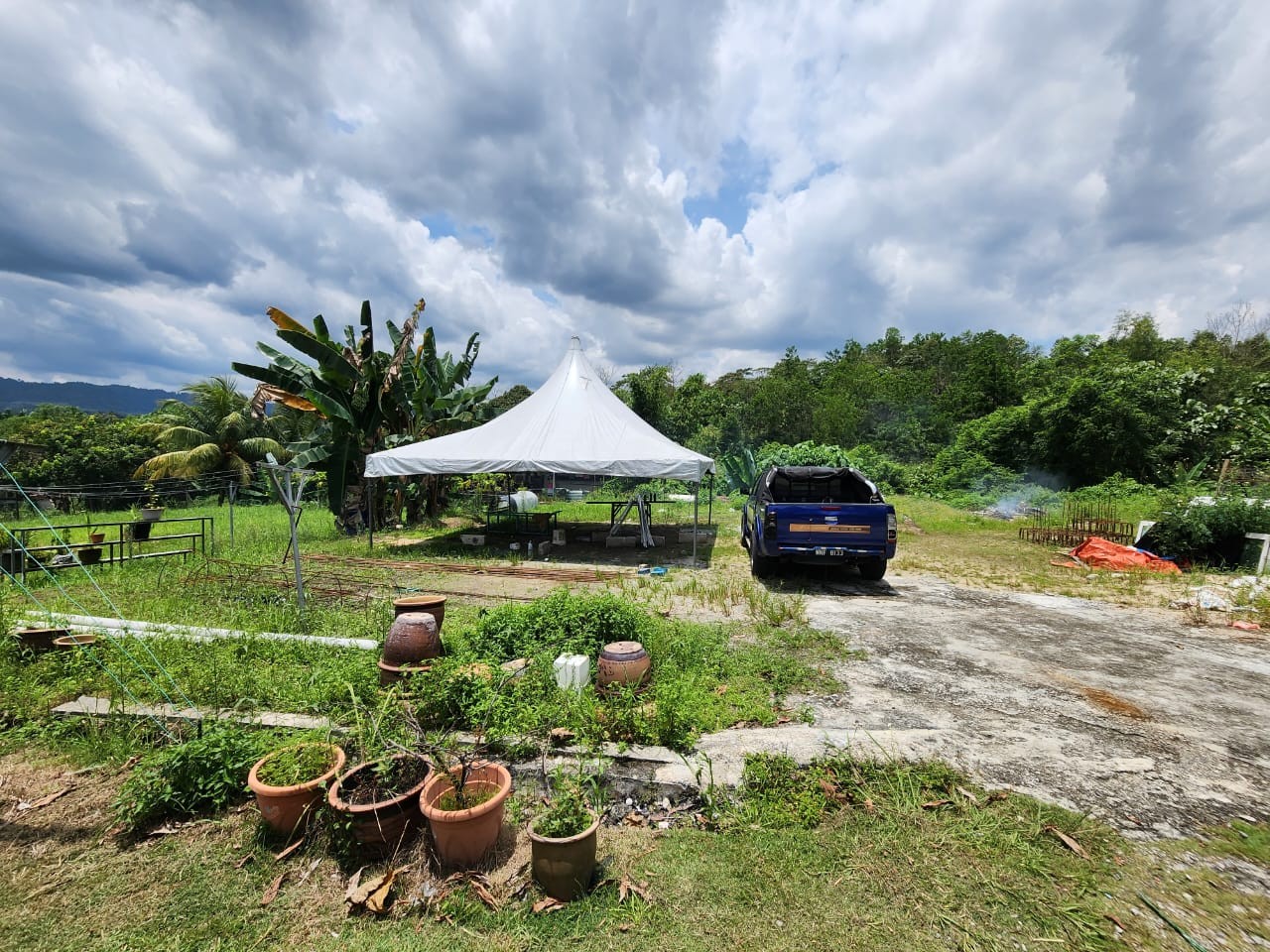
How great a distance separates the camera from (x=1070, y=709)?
4285 mm

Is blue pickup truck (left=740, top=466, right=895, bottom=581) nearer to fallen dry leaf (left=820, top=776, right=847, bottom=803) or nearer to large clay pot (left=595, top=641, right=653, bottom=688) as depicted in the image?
large clay pot (left=595, top=641, right=653, bottom=688)

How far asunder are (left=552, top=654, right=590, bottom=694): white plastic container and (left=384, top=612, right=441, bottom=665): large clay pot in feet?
3.17

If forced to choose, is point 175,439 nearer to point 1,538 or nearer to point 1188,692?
point 1,538

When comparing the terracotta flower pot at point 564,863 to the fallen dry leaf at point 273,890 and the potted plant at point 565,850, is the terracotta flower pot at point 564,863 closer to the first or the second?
the potted plant at point 565,850

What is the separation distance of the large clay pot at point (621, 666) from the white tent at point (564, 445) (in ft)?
18.7

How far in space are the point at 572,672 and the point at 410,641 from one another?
1229 millimetres

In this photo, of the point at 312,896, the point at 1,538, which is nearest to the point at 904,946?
the point at 312,896

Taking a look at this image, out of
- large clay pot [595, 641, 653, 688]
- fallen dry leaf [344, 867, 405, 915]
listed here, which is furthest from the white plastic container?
fallen dry leaf [344, 867, 405, 915]

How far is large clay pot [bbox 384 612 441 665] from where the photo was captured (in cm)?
418

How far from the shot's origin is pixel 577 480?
3138 centimetres

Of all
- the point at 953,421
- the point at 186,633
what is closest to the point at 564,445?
the point at 186,633

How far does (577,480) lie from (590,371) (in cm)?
1774

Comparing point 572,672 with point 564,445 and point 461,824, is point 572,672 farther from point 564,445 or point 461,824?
point 564,445

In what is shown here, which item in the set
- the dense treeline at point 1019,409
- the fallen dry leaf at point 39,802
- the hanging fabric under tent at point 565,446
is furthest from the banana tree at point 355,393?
the dense treeline at point 1019,409
